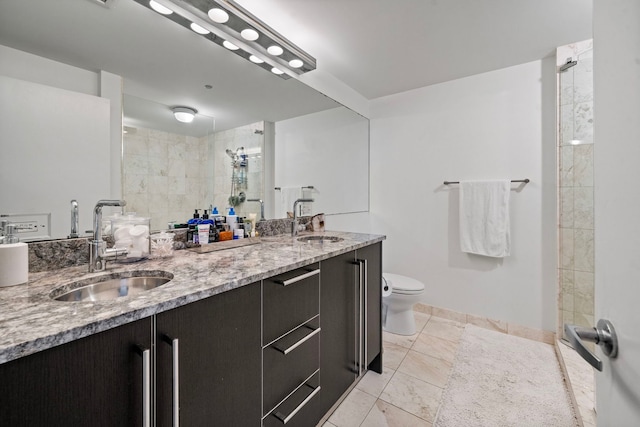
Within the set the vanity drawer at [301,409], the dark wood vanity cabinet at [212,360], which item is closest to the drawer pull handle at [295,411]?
the vanity drawer at [301,409]

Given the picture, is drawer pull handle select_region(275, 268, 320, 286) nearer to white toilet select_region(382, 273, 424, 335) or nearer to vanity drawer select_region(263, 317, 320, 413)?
vanity drawer select_region(263, 317, 320, 413)

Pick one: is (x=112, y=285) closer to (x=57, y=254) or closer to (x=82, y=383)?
(x=57, y=254)

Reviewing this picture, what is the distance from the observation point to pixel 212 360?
813 millimetres

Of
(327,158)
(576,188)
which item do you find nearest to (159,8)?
(327,158)

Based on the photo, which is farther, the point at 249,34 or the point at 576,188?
the point at 576,188

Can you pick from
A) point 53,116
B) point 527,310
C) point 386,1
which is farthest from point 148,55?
point 527,310

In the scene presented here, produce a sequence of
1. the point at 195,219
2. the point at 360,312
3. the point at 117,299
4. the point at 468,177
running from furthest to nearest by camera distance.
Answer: the point at 468,177 → the point at 360,312 → the point at 195,219 → the point at 117,299

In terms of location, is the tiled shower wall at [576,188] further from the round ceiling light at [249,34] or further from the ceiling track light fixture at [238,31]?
the round ceiling light at [249,34]

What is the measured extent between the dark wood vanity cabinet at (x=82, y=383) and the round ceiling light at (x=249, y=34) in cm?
148

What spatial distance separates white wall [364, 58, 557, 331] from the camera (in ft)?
7.11

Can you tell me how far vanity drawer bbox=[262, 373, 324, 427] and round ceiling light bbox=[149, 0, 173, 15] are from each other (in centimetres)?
176

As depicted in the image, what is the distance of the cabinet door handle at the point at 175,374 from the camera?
696 mm

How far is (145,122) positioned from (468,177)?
8.06 ft

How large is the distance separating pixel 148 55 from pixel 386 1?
1277mm
